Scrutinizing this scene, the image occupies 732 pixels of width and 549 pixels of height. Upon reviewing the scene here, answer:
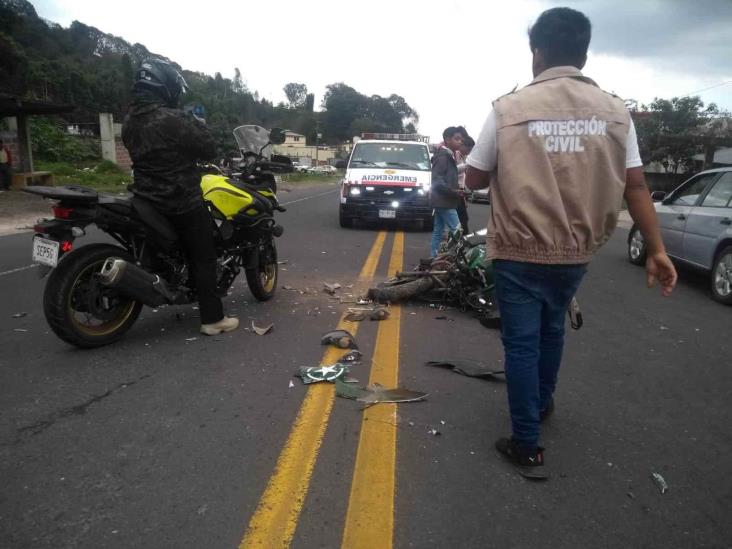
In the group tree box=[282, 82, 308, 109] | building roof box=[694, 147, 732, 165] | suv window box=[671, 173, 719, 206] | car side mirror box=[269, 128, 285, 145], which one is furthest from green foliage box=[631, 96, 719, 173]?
tree box=[282, 82, 308, 109]

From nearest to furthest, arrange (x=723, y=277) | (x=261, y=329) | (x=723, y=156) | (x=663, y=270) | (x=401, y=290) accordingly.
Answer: (x=663, y=270) < (x=261, y=329) < (x=401, y=290) < (x=723, y=277) < (x=723, y=156)

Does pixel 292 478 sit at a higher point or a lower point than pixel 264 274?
lower

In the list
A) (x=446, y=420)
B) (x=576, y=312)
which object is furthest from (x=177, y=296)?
(x=576, y=312)

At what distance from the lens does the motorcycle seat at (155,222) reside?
13.6ft

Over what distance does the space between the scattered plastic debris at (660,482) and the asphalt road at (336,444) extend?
24 millimetres

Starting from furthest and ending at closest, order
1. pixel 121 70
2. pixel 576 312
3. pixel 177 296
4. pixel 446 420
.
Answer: pixel 121 70 → pixel 177 296 → pixel 576 312 → pixel 446 420

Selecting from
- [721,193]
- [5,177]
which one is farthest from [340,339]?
[5,177]

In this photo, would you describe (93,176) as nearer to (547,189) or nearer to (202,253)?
(202,253)

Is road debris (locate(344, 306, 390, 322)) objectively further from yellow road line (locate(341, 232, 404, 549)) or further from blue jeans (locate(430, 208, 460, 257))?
blue jeans (locate(430, 208, 460, 257))

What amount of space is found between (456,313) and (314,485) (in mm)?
3283

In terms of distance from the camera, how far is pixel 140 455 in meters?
2.75

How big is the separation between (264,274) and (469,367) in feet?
8.50

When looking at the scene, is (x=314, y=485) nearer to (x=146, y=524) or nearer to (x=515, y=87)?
(x=146, y=524)

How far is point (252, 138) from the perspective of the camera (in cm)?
569
